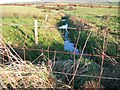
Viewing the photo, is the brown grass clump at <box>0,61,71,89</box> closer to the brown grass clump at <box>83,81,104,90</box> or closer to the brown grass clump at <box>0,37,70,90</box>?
the brown grass clump at <box>0,37,70,90</box>

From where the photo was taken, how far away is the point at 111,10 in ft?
82.7

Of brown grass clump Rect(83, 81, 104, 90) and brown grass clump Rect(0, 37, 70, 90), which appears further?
brown grass clump Rect(83, 81, 104, 90)

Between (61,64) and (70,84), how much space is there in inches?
27.3

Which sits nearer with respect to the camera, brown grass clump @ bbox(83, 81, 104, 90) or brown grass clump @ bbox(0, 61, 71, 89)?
brown grass clump @ bbox(0, 61, 71, 89)

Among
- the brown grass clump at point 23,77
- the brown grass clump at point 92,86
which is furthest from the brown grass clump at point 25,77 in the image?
the brown grass clump at point 92,86

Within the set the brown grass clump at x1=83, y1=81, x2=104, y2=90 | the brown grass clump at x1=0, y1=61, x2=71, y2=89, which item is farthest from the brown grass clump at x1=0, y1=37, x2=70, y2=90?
the brown grass clump at x1=83, y1=81, x2=104, y2=90

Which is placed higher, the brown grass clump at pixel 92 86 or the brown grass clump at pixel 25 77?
the brown grass clump at pixel 25 77

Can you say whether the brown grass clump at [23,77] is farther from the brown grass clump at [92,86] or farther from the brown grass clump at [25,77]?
the brown grass clump at [92,86]

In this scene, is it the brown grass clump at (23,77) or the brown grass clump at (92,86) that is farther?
the brown grass clump at (92,86)

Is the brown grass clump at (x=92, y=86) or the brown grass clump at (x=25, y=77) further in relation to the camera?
the brown grass clump at (x=92, y=86)

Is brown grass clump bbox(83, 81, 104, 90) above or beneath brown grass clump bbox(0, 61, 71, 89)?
beneath

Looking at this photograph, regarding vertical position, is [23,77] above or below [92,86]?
above

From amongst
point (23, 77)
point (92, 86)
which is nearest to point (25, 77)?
point (23, 77)

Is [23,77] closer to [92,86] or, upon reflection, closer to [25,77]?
[25,77]
